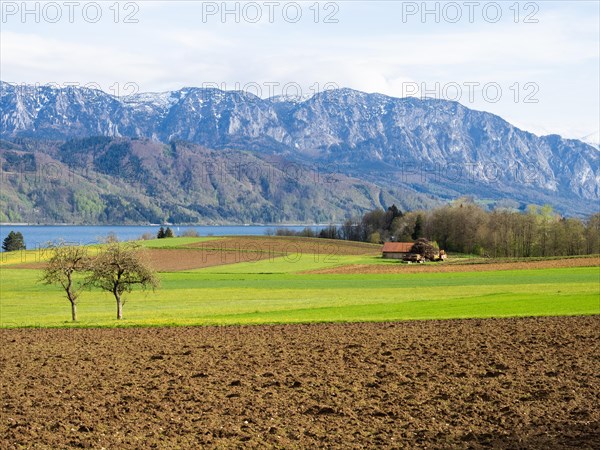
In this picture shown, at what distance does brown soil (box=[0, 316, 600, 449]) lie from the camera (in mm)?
17844

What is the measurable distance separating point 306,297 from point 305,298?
119 cm

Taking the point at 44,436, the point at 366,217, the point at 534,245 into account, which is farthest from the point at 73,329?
the point at 366,217

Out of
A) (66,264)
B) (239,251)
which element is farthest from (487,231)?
(66,264)

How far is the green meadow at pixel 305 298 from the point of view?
46625mm

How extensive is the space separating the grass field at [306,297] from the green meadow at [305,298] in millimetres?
70

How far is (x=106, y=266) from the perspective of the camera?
52.6 meters

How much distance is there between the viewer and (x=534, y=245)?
132m

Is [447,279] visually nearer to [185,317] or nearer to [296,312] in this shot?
[296,312]

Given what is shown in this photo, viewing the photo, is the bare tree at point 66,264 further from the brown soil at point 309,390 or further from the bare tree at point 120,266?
the brown soil at point 309,390

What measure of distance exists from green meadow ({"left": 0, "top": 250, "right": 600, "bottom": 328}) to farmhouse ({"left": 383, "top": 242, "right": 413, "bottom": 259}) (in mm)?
32045

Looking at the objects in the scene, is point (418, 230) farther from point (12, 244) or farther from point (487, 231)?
point (12, 244)

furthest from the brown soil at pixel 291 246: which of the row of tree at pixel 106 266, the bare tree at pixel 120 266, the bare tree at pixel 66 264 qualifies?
the bare tree at pixel 66 264

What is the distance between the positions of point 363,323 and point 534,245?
98.4 metres

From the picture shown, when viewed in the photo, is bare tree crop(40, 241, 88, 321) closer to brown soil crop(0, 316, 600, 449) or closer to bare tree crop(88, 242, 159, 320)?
bare tree crop(88, 242, 159, 320)
